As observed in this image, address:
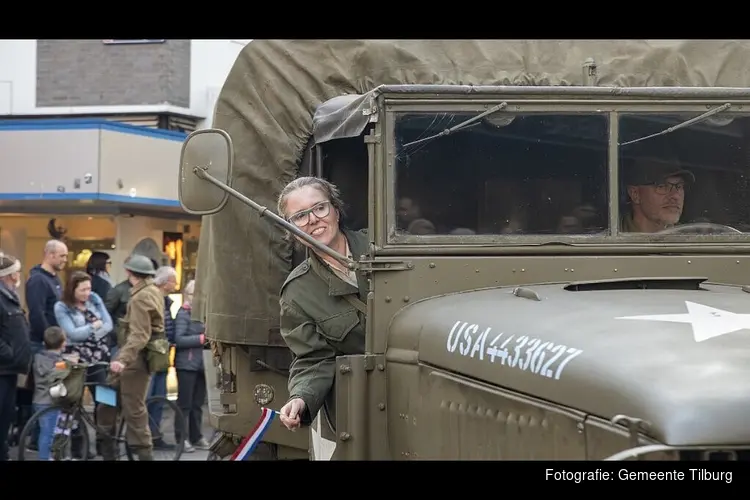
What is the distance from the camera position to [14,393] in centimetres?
890

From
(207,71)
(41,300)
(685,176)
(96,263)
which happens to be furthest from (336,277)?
(207,71)

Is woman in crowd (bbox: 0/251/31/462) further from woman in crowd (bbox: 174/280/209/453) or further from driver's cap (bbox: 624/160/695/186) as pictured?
driver's cap (bbox: 624/160/695/186)

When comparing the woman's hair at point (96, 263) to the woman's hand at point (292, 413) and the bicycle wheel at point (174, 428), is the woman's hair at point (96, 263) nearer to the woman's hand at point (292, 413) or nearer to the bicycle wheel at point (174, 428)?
the bicycle wheel at point (174, 428)

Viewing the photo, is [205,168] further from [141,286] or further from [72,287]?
[141,286]

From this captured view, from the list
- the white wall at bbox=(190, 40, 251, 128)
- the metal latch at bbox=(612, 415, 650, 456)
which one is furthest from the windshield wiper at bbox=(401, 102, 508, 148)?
the white wall at bbox=(190, 40, 251, 128)

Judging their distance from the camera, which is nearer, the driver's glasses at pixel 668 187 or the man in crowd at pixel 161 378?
the driver's glasses at pixel 668 187

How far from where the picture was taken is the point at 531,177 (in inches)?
173

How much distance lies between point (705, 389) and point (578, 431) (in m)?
0.45

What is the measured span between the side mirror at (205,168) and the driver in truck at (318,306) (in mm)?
448

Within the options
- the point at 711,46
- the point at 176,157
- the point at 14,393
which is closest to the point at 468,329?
the point at 711,46

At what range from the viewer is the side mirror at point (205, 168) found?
4410 mm

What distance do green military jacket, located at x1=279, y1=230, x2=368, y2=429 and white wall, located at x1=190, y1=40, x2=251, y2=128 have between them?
12.3 metres

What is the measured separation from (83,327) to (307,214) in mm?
5400

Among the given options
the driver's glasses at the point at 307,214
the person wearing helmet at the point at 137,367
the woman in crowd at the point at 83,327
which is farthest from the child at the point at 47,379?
the driver's glasses at the point at 307,214
